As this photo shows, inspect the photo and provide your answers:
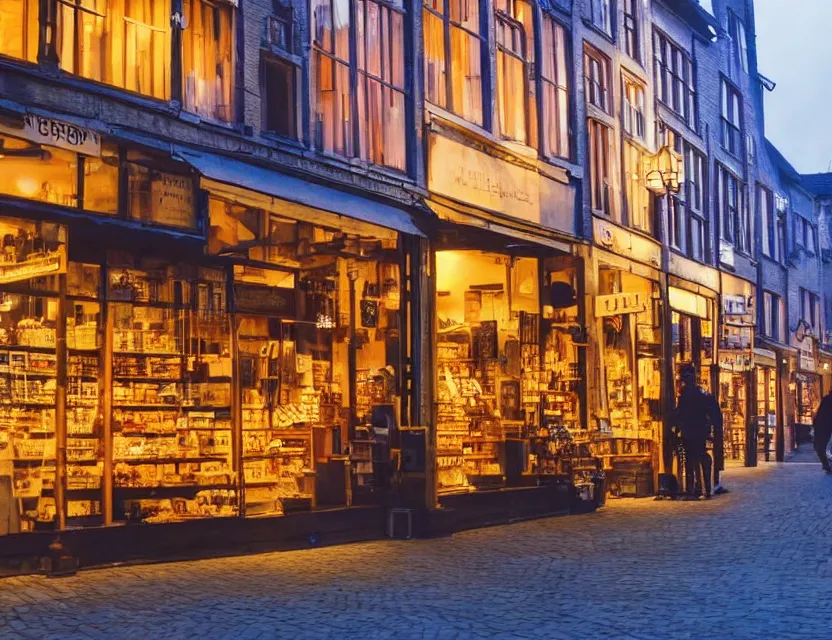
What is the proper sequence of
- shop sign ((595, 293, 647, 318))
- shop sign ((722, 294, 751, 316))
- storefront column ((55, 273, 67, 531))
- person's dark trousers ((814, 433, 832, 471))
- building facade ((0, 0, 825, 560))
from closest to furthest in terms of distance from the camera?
storefront column ((55, 273, 67, 531))
building facade ((0, 0, 825, 560))
shop sign ((595, 293, 647, 318))
person's dark trousers ((814, 433, 832, 471))
shop sign ((722, 294, 751, 316))

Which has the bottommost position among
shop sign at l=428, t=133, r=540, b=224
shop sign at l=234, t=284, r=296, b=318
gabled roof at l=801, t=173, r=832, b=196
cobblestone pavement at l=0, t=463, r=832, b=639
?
cobblestone pavement at l=0, t=463, r=832, b=639

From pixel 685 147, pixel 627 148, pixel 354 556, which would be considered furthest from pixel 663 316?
pixel 354 556

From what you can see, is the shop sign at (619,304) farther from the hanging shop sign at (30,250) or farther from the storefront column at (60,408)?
the hanging shop sign at (30,250)

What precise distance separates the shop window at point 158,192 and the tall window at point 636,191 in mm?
12797

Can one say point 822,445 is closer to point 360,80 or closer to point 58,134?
point 360,80

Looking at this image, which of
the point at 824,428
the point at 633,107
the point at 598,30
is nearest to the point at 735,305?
the point at 824,428

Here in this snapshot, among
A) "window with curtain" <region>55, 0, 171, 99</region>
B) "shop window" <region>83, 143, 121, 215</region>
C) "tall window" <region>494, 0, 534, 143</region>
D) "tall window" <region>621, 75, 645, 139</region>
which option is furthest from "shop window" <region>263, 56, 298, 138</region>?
"tall window" <region>621, 75, 645, 139</region>

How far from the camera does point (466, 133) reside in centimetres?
1778

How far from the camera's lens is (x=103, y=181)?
12039mm

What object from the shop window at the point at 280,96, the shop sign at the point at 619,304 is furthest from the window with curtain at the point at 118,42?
the shop sign at the point at 619,304

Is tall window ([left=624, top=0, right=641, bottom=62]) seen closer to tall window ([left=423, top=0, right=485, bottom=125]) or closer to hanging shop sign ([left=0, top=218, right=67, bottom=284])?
tall window ([left=423, top=0, right=485, bottom=125])

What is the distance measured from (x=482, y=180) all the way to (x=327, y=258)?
349cm

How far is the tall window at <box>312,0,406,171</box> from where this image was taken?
15.1 metres

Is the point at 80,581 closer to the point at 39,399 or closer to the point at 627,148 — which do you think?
the point at 39,399
